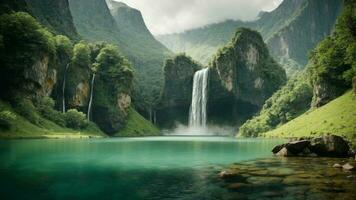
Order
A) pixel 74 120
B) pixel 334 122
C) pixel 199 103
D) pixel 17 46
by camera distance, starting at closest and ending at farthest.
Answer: pixel 334 122
pixel 17 46
pixel 74 120
pixel 199 103

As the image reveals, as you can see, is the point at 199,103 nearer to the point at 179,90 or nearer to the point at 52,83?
the point at 179,90

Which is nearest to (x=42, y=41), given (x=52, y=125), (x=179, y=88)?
(x=52, y=125)

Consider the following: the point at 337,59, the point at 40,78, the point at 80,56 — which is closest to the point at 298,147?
the point at 337,59

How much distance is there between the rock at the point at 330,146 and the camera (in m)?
44.9

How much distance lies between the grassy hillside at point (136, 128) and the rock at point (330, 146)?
114673 mm

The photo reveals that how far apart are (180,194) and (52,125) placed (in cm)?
10053

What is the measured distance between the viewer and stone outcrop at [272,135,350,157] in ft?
148

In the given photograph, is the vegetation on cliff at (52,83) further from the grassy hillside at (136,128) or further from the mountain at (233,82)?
the mountain at (233,82)

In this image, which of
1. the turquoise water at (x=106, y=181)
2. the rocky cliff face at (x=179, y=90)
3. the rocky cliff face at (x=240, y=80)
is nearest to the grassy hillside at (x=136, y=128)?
the rocky cliff face at (x=179, y=90)

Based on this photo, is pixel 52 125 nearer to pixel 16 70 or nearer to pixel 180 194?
pixel 16 70

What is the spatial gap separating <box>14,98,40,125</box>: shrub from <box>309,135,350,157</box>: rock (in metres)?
83.9

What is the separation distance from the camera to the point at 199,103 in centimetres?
17850

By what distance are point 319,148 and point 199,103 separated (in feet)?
433

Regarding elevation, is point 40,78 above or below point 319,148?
above
